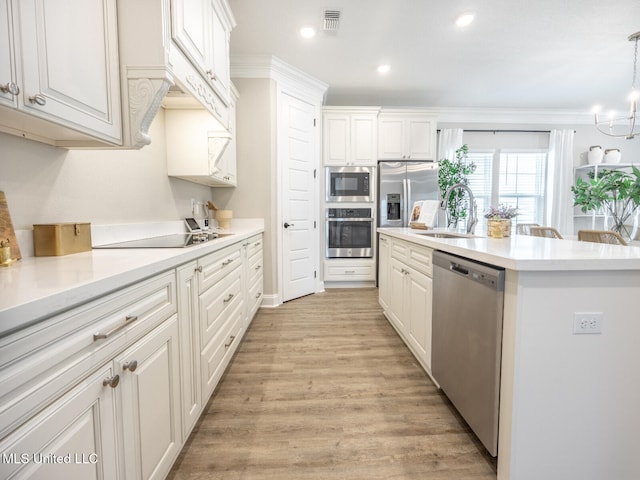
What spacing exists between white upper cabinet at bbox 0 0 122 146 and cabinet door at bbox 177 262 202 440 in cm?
67

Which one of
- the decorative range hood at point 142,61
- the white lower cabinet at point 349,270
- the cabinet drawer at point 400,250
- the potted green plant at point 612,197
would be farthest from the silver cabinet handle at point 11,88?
the potted green plant at point 612,197

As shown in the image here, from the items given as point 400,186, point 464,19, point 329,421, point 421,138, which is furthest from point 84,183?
point 421,138

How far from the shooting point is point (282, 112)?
348 centimetres

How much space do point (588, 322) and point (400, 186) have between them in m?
3.45

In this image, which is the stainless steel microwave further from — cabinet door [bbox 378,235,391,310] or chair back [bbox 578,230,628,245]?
chair back [bbox 578,230,628,245]

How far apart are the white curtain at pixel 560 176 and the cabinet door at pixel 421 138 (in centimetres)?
238

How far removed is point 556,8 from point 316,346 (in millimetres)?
3516

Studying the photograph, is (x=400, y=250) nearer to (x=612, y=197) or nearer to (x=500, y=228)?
(x=500, y=228)

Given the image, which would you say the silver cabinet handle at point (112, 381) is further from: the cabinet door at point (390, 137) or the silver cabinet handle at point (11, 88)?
→ the cabinet door at point (390, 137)

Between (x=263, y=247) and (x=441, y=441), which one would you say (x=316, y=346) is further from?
(x=263, y=247)

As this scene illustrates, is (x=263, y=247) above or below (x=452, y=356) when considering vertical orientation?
above

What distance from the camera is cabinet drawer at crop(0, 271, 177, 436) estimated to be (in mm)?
506

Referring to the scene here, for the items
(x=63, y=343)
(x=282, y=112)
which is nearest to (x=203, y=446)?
(x=63, y=343)

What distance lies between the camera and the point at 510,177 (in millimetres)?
5234
